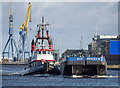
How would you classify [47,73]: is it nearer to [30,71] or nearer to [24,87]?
[30,71]

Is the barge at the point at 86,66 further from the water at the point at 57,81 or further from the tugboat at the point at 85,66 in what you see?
the water at the point at 57,81

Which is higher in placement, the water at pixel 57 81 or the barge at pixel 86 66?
the barge at pixel 86 66

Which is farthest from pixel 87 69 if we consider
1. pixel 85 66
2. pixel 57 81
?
pixel 57 81

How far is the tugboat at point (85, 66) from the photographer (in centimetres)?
6562

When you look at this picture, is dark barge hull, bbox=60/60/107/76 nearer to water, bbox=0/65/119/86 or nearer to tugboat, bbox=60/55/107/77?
tugboat, bbox=60/55/107/77

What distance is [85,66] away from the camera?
67.4 meters

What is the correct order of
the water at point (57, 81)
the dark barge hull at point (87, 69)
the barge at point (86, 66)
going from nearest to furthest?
the water at point (57, 81), the barge at point (86, 66), the dark barge hull at point (87, 69)

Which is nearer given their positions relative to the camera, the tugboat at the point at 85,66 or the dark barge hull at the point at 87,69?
the tugboat at the point at 85,66

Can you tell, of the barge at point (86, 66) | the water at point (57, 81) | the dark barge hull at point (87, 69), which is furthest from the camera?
the dark barge hull at point (87, 69)

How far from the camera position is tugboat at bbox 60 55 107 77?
65.6m

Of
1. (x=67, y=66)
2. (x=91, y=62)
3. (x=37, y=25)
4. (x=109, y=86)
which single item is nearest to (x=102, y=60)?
(x=91, y=62)

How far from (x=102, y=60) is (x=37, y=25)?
25424 millimetres

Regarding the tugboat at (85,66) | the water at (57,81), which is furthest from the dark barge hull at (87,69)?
the water at (57,81)

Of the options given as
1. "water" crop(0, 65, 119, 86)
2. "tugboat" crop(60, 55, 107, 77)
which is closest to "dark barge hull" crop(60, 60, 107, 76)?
"tugboat" crop(60, 55, 107, 77)
